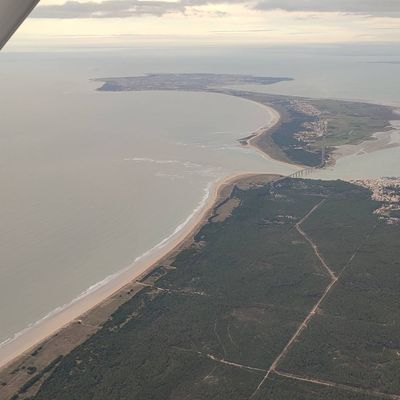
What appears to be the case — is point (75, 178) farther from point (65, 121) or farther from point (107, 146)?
point (65, 121)

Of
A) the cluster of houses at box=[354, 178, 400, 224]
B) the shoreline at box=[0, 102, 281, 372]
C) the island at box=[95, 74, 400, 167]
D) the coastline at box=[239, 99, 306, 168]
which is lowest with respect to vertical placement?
the island at box=[95, 74, 400, 167]

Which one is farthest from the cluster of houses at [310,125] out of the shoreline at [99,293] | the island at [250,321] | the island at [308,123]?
the shoreline at [99,293]

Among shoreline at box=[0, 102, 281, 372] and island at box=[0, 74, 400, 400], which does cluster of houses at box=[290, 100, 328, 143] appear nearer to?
island at box=[0, 74, 400, 400]

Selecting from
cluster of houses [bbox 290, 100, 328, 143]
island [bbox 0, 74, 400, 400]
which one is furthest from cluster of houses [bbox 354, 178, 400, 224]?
cluster of houses [bbox 290, 100, 328, 143]

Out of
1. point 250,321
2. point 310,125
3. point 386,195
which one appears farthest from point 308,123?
point 250,321

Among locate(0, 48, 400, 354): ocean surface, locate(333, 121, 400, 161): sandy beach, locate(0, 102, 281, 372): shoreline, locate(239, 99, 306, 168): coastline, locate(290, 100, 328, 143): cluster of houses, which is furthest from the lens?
locate(290, 100, 328, 143): cluster of houses
